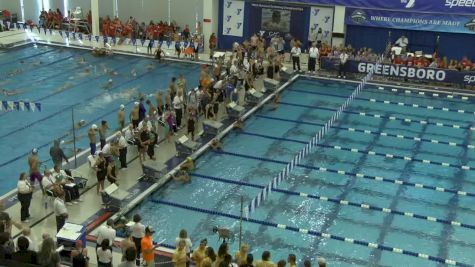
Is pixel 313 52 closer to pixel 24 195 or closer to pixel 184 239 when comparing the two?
pixel 24 195

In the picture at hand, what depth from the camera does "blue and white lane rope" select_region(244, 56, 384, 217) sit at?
40.3 feet

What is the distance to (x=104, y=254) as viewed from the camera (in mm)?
8828

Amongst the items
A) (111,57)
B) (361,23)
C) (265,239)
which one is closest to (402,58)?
(361,23)

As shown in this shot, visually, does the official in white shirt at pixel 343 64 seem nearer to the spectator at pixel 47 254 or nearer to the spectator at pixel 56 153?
the spectator at pixel 56 153

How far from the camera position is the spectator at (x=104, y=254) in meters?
8.77

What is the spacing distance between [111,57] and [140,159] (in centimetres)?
1191

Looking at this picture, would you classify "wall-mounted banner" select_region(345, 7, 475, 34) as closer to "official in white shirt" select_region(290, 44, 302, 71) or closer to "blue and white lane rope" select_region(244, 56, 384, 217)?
"official in white shirt" select_region(290, 44, 302, 71)

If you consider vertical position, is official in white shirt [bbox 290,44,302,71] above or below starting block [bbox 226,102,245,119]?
above

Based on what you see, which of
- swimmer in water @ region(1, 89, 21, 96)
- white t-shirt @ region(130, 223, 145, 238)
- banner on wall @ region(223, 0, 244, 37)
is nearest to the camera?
white t-shirt @ region(130, 223, 145, 238)

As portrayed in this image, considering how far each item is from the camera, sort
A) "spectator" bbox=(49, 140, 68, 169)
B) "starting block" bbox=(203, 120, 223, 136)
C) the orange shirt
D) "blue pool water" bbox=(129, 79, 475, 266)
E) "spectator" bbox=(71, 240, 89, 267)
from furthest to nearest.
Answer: "starting block" bbox=(203, 120, 223, 136)
"spectator" bbox=(49, 140, 68, 169)
"blue pool water" bbox=(129, 79, 475, 266)
the orange shirt
"spectator" bbox=(71, 240, 89, 267)

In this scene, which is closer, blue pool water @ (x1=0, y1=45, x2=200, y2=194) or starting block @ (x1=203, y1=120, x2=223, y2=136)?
blue pool water @ (x1=0, y1=45, x2=200, y2=194)

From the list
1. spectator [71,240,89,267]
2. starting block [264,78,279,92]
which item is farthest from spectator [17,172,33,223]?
starting block [264,78,279,92]

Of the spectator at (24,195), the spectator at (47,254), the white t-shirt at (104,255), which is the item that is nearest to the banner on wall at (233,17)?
the spectator at (24,195)

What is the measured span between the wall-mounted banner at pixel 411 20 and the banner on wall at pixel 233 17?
494 cm
